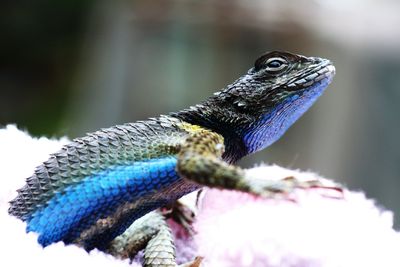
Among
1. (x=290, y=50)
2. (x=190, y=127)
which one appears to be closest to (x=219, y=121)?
(x=190, y=127)

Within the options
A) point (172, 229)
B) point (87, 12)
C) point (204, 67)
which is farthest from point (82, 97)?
point (172, 229)

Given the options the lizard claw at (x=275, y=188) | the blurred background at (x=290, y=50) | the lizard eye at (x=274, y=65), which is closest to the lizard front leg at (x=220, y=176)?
the lizard claw at (x=275, y=188)

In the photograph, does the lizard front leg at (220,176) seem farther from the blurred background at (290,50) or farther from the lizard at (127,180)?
the blurred background at (290,50)

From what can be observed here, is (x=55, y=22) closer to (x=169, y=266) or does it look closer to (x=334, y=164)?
(x=334, y=164)

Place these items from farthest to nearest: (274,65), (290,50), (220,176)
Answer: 1. (290,50)
2. (274,65)
3. (220,176)

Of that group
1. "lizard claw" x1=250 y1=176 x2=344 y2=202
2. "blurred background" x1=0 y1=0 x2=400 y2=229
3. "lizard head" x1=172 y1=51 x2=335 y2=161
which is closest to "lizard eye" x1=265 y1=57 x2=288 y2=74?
"lizard head" x1=172 y1=51 x2=335 y2=161

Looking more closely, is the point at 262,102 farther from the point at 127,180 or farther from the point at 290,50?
the point at 290,50

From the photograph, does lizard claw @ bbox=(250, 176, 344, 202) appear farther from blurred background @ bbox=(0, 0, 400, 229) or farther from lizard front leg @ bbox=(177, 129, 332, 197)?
blurred background @ bbox=(0, 0, 400, 229)
